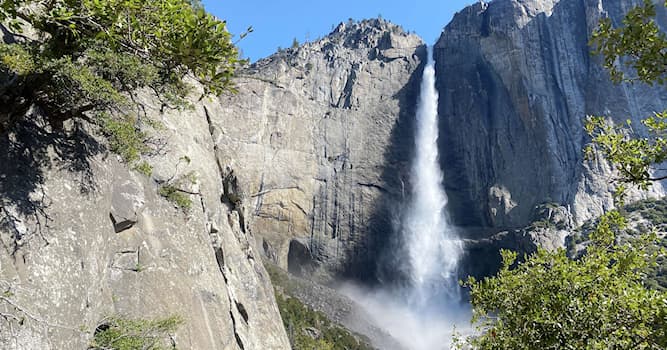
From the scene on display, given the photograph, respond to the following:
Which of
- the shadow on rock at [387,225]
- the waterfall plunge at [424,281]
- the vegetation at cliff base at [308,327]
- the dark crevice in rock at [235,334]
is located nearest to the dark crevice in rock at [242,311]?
the dark crevice in rock at [235,334]

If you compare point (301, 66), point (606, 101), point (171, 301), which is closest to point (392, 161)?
point (301, 66)

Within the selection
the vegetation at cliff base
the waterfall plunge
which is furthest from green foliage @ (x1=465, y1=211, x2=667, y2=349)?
the waterfall plunge

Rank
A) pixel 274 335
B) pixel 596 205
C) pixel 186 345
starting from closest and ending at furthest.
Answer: pixel 186 345, pixel 274 335, pixel 596 205

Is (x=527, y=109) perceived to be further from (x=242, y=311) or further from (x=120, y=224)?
(x=120, y=224)

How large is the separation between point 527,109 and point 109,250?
173 ft

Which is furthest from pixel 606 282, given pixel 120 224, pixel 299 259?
pixel 299 259

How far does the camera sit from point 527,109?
5391cm

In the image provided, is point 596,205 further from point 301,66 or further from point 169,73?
point 169,73

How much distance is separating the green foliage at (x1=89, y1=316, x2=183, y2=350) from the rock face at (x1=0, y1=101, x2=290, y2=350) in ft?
0.76

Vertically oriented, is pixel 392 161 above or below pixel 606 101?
below

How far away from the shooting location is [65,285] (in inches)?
280

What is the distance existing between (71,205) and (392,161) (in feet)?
166

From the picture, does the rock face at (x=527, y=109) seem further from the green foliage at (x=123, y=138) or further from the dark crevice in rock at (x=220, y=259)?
the green foliage at (x=123, y=138)

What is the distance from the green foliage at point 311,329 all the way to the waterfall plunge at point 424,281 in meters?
7.86
